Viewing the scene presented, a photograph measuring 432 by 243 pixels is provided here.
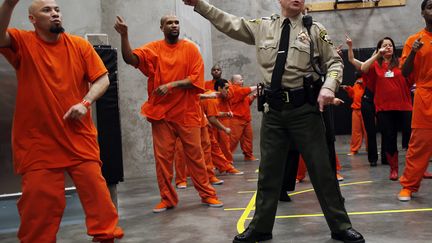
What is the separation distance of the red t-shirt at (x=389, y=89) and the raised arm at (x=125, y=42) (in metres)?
3.42

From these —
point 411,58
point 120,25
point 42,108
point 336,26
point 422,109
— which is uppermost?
point 336,26

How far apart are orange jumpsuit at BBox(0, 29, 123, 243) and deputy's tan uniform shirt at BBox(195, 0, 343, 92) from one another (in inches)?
45.0

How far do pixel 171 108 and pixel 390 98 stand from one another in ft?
10.1

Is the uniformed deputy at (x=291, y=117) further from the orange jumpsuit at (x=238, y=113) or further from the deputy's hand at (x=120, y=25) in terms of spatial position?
the orange jumpsuit at (x=238, y=113)

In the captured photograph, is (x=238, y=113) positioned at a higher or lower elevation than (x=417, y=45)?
lower

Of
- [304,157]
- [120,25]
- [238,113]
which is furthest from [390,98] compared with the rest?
[238,113]

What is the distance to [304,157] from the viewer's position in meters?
3.93

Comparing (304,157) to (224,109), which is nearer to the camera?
(304,157)

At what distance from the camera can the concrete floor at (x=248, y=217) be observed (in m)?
4.21

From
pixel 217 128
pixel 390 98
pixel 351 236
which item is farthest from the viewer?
pixel 217 128

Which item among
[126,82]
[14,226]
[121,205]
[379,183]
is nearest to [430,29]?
[379,183]

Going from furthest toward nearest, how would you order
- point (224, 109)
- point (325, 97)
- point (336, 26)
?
point (336, 26) → point (224, 109) → point (325, 97)

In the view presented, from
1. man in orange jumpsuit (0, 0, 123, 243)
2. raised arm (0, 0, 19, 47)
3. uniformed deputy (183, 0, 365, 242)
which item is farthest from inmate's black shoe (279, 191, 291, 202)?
raised arm (0, 0, 19, 47)

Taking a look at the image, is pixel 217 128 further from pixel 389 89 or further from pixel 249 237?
pixel 249 237
